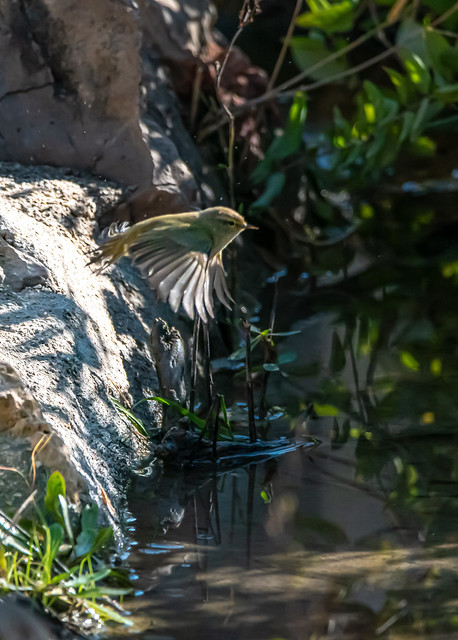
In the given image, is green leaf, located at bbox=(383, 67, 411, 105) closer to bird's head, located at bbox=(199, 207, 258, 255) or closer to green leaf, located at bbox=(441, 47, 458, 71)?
green leaf, located at bbox=(441, 47, 458, 71)

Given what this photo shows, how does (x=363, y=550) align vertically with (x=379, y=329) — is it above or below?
above

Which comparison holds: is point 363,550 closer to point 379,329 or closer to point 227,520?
point 227,520

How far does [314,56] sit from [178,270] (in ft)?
7.84

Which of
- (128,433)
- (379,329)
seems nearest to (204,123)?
(379,329)

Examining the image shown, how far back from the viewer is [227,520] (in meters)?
2.32

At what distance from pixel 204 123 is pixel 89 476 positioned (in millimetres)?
2563

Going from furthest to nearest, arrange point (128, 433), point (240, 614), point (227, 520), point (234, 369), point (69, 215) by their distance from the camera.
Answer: point (234, 369) → point (69, 215) → point (128, 433) → point (227, 520) → point (240, 614)

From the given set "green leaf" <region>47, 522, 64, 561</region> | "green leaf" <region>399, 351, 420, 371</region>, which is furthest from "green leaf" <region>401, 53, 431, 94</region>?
"green leaf" <region>47, 522, 64, 561</region>

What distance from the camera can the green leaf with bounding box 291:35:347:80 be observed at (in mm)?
4465

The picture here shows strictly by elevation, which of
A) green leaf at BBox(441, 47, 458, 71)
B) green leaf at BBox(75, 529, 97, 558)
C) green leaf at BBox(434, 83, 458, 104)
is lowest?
green leaf at BBox(434, 83, 458, 104)

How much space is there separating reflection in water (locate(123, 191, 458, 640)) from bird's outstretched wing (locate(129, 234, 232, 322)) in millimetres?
503

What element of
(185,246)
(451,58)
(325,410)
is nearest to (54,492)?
(185,246)

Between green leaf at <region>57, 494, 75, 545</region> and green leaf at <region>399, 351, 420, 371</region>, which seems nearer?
green leaf at <region>57, 494, 75, 545</region>

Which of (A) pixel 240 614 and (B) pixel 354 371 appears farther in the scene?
(B) pixel 354 371
